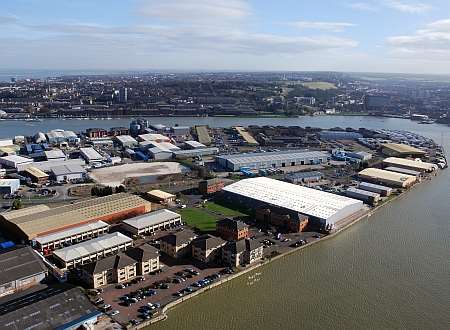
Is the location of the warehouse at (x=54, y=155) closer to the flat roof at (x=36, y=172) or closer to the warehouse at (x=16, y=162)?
the warehouse at (x=16, y=162)

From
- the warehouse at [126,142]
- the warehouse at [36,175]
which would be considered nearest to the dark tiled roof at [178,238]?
the warehouse at [36,175]

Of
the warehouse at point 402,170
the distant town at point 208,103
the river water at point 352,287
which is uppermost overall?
the distant town at point 208,103

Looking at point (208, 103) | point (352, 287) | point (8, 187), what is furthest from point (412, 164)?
point (208, 103)

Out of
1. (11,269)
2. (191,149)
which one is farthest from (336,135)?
(11,269)

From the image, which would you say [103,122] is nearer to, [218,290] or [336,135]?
[336,135]

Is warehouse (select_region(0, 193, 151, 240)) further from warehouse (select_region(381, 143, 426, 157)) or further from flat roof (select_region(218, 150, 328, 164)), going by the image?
warehouse (select_region(381, 143, 426, 157))

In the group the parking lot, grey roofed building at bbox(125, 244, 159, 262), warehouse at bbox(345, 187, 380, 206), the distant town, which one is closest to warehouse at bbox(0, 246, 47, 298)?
the parking lot
